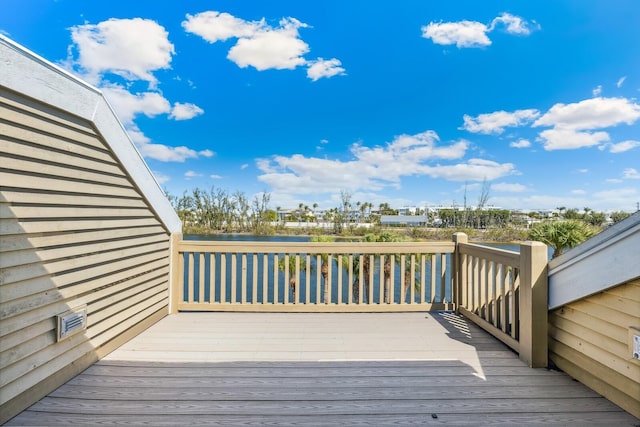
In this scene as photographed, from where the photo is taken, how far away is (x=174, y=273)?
3.12 meters

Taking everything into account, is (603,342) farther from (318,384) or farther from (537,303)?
(318,384)

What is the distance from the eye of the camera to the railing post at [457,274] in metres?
3.10

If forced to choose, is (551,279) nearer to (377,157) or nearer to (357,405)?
(357,405)

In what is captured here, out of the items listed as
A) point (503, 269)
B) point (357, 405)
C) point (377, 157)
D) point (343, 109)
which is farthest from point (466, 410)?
point (377, 157)

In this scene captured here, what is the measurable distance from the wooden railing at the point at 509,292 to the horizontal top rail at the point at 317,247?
353 mm

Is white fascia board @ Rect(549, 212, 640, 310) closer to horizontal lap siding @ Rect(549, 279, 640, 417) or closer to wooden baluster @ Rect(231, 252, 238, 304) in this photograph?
horizontal lap siding @ Rect(549, 279, 640, 417)

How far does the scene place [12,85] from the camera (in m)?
1.38

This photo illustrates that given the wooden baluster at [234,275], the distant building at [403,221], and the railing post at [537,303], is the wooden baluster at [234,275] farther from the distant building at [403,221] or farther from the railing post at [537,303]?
the distant building at [403,221]

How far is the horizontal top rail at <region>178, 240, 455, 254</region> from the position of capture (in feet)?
9.93

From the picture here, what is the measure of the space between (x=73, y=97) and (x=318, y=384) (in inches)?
89.9

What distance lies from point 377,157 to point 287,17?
12187 mm

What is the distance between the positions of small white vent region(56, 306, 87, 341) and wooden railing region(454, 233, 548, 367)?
9.51ft

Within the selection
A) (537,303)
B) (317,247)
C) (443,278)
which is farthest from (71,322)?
(443,278)

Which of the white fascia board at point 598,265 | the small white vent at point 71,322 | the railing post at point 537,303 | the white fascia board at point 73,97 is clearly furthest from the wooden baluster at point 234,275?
the white fascia board at point 598,265
